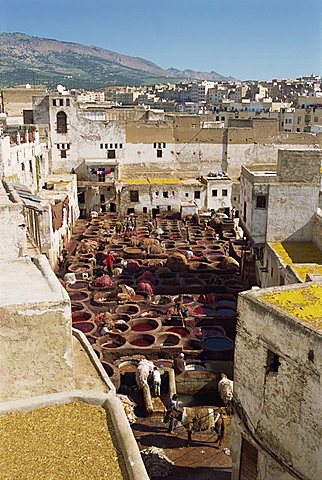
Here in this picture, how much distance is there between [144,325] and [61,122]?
93.6 feet

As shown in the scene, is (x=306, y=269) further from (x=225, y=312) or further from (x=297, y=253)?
(x=225, y=312)

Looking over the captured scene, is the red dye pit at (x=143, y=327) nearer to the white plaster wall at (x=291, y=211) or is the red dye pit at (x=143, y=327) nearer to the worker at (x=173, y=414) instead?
the white plaster wall at (x=291, y=211)

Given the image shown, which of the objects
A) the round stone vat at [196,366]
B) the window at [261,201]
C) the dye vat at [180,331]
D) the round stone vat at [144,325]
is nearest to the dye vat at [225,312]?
the dye vat at [180,331]

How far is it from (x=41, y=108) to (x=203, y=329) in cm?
3039

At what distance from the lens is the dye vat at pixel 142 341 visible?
68.7 ft

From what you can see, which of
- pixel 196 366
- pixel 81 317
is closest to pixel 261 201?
pixel 196 366

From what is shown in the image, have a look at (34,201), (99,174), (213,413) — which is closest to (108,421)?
(213,413)

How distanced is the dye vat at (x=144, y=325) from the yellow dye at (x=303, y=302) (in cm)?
1114

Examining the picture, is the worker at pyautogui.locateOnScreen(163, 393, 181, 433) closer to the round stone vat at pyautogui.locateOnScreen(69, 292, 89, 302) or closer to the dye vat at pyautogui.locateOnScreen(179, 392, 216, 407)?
the dye vat at pyautogui.locateOnScreen(179, 392, 216, 407)

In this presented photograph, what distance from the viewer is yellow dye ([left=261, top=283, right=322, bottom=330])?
34.7 feet

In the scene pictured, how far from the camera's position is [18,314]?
8969mm

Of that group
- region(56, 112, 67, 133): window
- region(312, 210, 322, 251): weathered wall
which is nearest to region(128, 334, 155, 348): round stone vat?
region(312, 210, 322, 251): weathered wall

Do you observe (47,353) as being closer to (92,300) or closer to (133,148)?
(92,300)

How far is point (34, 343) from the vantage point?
30.1ft
